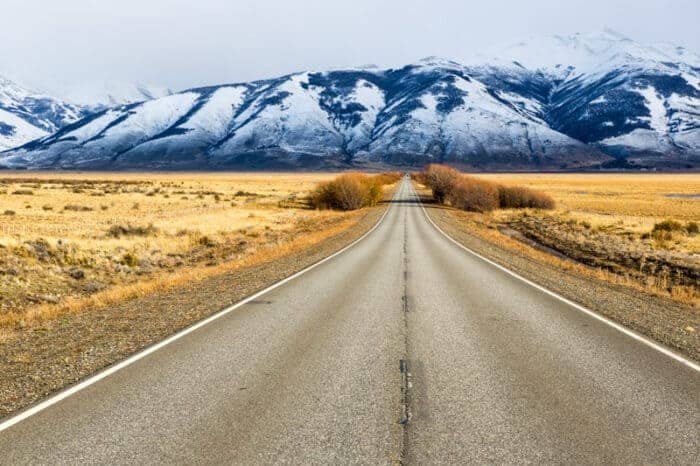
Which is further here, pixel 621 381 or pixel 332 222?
pixel 332 222

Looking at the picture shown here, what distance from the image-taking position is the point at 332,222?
137ft

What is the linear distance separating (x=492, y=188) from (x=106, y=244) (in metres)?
47.0

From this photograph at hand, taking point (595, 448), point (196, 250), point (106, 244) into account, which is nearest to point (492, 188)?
Result: point (196, 250)

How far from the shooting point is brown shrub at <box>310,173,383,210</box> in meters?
56.6

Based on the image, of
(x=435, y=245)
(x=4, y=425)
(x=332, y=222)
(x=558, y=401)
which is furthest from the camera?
(x=332, y=222)

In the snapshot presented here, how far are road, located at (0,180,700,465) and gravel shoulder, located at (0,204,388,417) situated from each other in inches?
24.6

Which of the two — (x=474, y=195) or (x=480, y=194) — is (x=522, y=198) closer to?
(x=480, y=194)

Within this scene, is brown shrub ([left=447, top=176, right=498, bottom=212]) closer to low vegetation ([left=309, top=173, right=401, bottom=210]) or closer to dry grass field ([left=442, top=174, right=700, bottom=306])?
dry grass field ([left=442, top=174, right=700, bottom=306])

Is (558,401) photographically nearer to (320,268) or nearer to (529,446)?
(529,446)

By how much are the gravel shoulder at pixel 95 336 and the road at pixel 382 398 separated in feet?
2.05

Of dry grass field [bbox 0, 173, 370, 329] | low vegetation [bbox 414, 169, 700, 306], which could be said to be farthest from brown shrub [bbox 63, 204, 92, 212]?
low vegetation [bbox 414, 169, 700, 306]

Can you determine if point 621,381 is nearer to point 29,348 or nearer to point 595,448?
point 595,448

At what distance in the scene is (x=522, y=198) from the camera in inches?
2336

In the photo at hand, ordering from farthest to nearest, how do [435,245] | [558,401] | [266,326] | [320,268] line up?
[435,245]
[320,268]
[266,326]
[558,401]
